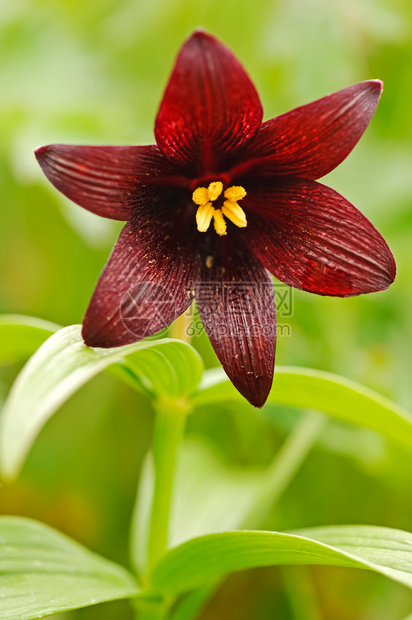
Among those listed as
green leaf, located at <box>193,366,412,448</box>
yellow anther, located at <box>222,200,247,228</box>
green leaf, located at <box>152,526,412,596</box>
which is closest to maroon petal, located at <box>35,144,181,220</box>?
yellow anther, located at <box>222,200,247,228</box>

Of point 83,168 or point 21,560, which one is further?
point 21,560

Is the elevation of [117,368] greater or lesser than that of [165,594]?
greater

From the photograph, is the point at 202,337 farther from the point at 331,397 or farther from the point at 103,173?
the point at 103,173

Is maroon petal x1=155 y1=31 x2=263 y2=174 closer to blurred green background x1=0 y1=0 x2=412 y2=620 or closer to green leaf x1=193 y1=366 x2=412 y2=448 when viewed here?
green leaf x1=193 y1=366 x2=412 y2=448

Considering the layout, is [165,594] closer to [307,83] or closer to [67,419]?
[67,419]

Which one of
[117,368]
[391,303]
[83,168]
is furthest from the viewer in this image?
[391,303]

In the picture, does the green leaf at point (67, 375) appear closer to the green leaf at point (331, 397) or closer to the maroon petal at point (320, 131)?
the green leaf at point (331, 397)

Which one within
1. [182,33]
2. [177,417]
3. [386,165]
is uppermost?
[182,33]

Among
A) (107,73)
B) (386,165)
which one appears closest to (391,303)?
(386,165)
